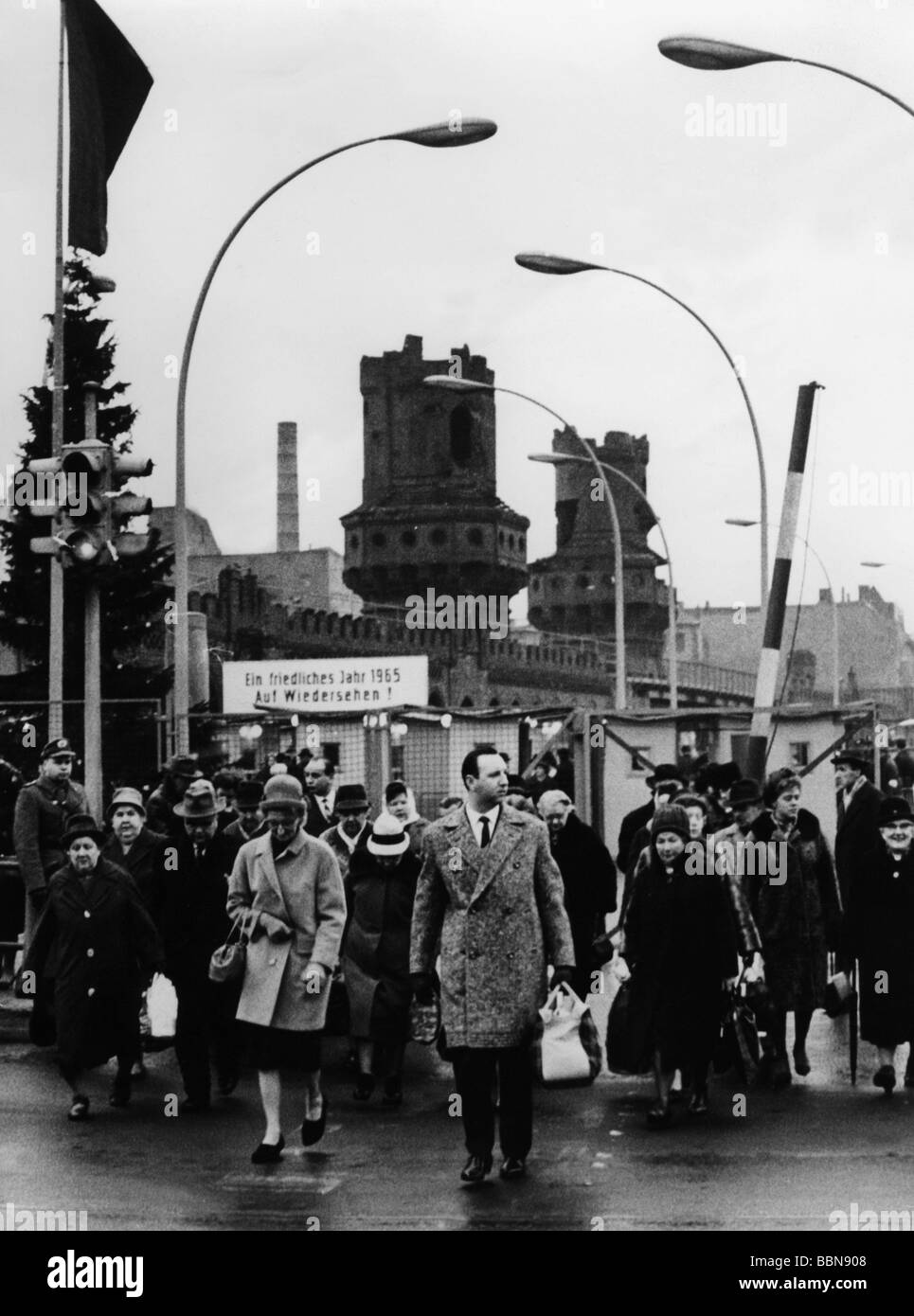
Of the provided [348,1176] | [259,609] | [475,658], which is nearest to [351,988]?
[348,1176]

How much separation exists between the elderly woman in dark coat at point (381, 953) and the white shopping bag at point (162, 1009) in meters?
1.03

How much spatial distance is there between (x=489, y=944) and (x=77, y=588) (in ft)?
85.8

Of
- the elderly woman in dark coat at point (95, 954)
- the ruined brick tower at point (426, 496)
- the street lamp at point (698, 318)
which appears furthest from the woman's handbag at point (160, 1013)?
the ruined brick tower at point (426, 496)

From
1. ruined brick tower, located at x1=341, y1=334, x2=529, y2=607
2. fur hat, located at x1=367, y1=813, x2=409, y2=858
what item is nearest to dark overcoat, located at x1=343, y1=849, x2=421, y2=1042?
fur hat, located at x1=367, y1=813, x2=409, y2=858

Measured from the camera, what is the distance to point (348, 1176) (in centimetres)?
950

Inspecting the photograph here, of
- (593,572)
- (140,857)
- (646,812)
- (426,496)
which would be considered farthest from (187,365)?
(593,572)

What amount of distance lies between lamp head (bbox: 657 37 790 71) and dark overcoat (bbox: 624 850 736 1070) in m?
6.36

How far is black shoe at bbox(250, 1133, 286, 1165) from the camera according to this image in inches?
384

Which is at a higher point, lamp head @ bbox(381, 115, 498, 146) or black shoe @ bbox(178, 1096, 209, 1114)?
lamp head @ bbox(381, 115, 498, 146)

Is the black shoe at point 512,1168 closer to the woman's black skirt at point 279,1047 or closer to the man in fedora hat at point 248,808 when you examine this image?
the woman's black skirt at point 279,1047

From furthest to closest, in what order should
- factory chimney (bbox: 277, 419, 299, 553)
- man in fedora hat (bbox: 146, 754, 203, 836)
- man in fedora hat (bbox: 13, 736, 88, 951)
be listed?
1. factory chimney (bbox: 277, 419, 299, 553)
2. man in fedora hat (bbox: 146, 754, 203, 836)
3. man in fedora hat (bbox: 13, 736, 88, 951)

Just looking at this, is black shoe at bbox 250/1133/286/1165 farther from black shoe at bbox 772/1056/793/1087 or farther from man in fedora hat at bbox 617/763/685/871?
man in fedora hat at bbox 617/763/685/871

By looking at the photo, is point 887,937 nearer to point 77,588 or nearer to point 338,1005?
point 338,1005
